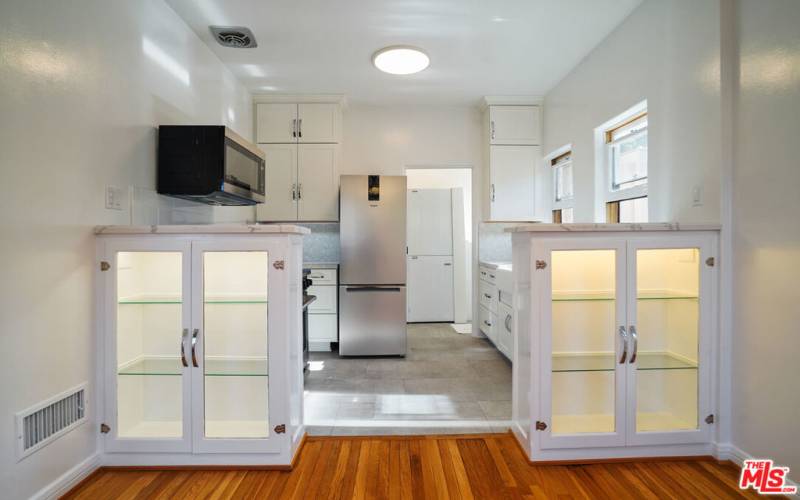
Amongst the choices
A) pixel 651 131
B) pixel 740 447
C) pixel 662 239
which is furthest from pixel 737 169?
pixel 740 447

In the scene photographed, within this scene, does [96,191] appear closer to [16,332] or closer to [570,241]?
[16,332]

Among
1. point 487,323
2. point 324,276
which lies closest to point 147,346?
point 324,276

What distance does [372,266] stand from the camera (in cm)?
375

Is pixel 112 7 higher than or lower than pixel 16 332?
higher

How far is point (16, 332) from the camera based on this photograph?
4.67 feet

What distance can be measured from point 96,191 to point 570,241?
2.21 meters

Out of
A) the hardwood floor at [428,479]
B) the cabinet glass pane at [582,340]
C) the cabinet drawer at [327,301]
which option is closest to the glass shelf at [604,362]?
the cabinet glass pane at [582,340]

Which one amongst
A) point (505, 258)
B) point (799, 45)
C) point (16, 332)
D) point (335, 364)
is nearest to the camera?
point (16, 332)

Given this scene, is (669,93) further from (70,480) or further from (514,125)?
(70,480)

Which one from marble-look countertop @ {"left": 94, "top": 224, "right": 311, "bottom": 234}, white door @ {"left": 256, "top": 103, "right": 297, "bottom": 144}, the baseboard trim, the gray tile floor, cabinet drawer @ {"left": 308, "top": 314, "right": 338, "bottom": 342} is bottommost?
the gray tile floor

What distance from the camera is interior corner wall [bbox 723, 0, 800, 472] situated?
61.7 inches

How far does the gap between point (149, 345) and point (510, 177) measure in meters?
3.49

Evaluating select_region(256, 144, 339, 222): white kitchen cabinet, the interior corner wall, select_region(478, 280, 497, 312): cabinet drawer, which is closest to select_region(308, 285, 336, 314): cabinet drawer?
select_region(256, 144, 339, 222): white kitchen cabinet

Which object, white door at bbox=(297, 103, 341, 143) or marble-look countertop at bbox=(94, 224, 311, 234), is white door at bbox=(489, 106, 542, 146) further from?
marble-look countertop at bbox=(94, 224, 311, 234)
